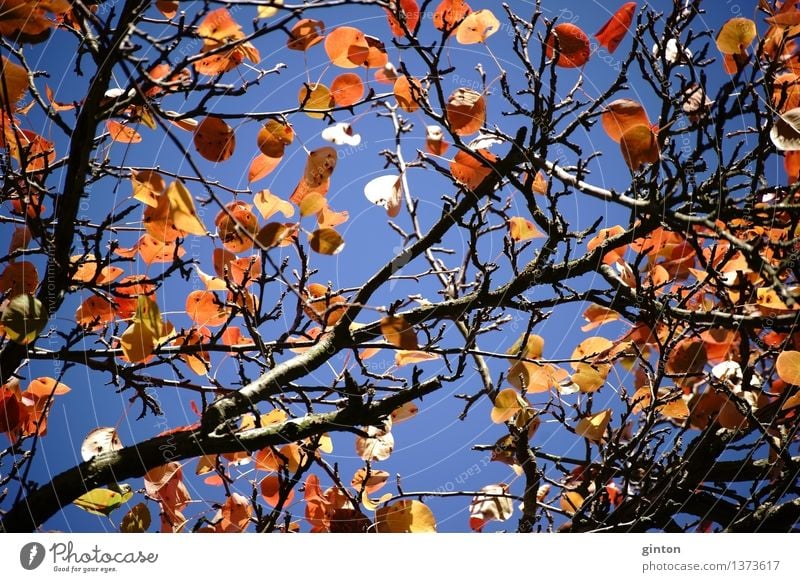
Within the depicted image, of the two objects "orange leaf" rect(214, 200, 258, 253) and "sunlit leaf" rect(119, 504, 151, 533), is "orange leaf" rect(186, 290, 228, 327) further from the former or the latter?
"sunlit leaf" rect(119, 504, 151, 533)

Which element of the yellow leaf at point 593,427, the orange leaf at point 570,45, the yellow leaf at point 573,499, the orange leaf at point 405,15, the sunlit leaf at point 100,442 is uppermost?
the orange leaf at point 405,15

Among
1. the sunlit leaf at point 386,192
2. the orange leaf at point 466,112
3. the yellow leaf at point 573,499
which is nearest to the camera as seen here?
the orange leaf at point 466,112

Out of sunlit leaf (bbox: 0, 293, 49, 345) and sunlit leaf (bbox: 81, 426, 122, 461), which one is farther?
sunlit leaf (bbox: 81, 426, 122, 461)

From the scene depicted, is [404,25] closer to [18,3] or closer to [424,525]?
[18,3]

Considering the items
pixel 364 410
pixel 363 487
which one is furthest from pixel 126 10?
pixel 363 487

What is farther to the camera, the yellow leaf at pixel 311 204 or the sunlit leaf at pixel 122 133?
the sunlit leaf at pixel 122 133

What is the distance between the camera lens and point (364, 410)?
2.69m

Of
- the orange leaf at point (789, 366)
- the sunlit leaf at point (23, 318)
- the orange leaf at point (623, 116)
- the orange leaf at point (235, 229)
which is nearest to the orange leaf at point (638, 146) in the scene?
the orange leaf at point (623, 116)

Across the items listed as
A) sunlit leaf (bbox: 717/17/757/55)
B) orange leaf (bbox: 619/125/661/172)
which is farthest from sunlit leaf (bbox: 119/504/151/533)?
sunlit leaf (bbox: 717/17/757/55)

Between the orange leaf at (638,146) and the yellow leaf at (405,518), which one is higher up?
the orange leaf at (638,146)

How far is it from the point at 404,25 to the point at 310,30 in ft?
1.44

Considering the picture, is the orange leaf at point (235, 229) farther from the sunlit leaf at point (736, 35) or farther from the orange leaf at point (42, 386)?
the sunlit leaf at point (736, 35)

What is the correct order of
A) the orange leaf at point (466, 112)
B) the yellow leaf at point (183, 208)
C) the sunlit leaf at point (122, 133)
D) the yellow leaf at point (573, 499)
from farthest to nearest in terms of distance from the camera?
the yellow leaf at point (573, 499)
the sunlit leaf at point (122, 133)
the orange leaf at point (466, 112)
the yellow leaf at point (183, 208)

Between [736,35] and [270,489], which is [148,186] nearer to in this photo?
[270,489]
